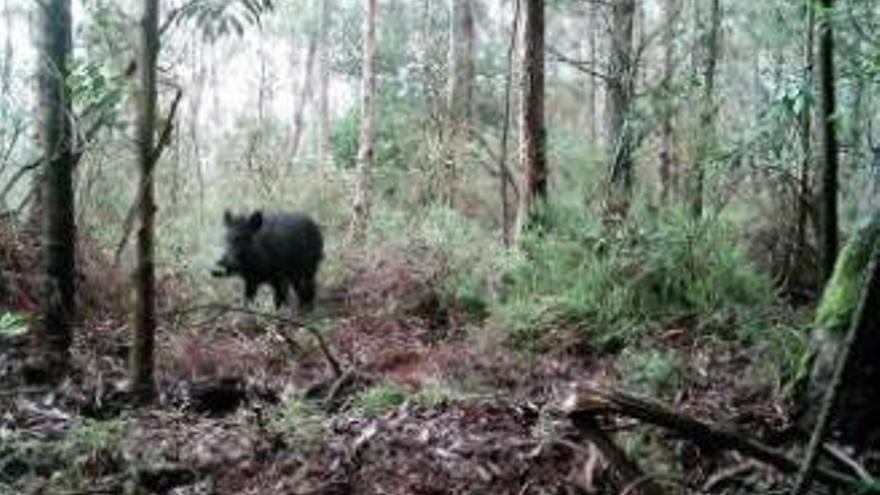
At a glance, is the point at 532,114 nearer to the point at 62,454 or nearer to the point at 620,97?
the point at 620,97

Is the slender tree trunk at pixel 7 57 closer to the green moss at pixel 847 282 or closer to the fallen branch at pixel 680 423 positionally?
the green moss at pixel 847 282

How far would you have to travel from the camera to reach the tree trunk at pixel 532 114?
538 inches

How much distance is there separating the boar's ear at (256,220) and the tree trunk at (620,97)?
373cm

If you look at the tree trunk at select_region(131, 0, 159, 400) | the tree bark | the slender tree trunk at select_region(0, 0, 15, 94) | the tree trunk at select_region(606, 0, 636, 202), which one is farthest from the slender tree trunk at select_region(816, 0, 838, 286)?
the slender tree trunk at select_region(0, 0, 15, 94)

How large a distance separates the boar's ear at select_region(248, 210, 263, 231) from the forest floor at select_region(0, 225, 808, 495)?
10.2 ft

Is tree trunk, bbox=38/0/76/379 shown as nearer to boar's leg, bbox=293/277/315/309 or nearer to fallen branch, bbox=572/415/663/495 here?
fallen branch, bbox=572/415/663/495

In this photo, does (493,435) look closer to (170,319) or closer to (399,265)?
(170,319)

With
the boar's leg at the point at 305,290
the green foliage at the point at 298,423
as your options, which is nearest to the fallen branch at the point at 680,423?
the green foliage at the point at 298,423

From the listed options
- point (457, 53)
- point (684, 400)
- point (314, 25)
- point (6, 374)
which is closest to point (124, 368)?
point (6, 374)

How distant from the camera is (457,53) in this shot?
82.8 ft

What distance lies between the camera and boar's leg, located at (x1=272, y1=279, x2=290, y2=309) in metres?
13.8

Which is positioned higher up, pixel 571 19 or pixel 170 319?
pixel 571 19

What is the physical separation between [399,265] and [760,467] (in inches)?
319

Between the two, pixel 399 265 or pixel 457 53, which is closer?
pixel 399 265
